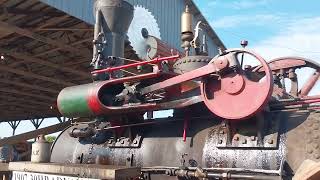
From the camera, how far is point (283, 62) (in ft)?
12.8

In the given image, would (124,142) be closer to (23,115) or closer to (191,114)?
(191,114)

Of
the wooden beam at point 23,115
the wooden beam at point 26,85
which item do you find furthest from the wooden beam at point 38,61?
the wooden beam at point 23,115

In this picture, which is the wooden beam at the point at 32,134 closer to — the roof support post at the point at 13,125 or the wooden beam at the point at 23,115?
the wooden beam at the point at 23,115

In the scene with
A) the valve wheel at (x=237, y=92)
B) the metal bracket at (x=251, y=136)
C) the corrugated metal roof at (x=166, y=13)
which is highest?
the corrugated metal roof at (x=166, y=13)

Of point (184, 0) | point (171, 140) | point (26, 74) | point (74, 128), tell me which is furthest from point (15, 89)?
point (171, 140)

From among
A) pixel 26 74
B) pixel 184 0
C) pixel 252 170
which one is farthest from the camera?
pixel 184 0

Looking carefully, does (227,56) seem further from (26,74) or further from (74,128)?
(26,74)

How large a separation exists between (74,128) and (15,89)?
14269 mm

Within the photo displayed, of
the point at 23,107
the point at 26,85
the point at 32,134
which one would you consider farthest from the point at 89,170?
the point at 23,107

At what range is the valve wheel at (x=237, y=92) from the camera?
3.16 metres

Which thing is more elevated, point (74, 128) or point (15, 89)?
point (15, 89)

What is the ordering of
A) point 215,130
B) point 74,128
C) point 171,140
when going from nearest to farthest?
point 215,130
point 171,140
point 74,128

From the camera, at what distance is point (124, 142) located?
13.8 ft

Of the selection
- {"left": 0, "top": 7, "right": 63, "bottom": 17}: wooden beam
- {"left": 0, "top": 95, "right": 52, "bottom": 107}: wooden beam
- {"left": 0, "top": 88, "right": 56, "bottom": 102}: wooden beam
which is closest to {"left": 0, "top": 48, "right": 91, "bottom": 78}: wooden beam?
{"left": 0, "top": 7, "right": 63, "bottom": 17}: wooden beam
